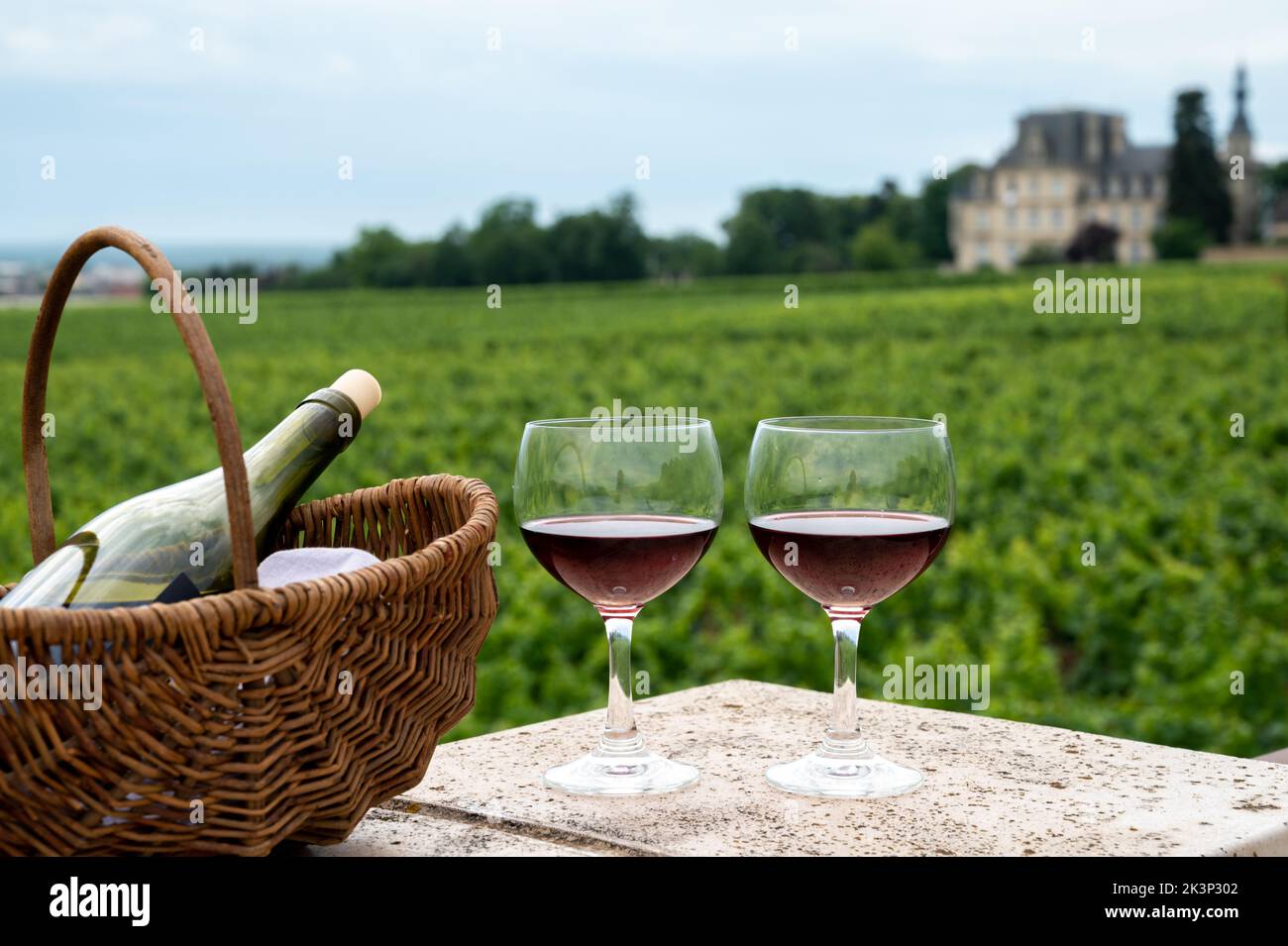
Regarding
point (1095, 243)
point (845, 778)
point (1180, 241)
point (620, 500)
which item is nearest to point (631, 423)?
point (620, 500)

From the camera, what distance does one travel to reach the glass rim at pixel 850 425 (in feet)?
4.71

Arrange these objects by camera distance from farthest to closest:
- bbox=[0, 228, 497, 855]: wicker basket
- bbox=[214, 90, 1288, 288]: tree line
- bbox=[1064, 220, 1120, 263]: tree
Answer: bbox=[1064, 220, 1120, 263]: tree, bbox=[214, 90, 1288, 288]: tree line, bbox=[0, 228, 497, 855]: wicker basket

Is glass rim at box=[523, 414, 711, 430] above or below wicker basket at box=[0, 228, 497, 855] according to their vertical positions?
above

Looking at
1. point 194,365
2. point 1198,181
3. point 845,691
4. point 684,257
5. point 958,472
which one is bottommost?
point 958,472

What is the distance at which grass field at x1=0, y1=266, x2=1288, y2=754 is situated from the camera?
266 inches

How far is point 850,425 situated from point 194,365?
0.68 metres

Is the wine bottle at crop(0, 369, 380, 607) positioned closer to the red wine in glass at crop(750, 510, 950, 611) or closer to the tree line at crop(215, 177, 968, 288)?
the red wine in glass at crop(750, 510, 950, 611)

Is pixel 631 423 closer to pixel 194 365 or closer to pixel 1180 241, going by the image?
pixel 194 365

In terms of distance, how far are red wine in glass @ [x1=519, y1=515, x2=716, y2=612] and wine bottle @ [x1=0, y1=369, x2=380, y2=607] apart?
0.93ft

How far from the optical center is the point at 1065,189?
87.7 m

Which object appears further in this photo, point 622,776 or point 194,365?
point 622,776

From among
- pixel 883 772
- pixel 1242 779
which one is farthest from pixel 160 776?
pixel 1242 779

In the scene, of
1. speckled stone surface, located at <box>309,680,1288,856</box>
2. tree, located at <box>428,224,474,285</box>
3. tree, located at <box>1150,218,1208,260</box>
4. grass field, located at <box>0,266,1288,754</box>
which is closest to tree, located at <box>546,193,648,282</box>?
tree, located at <box>428,224,474,285</box>

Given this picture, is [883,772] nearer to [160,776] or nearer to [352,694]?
[352,694]
